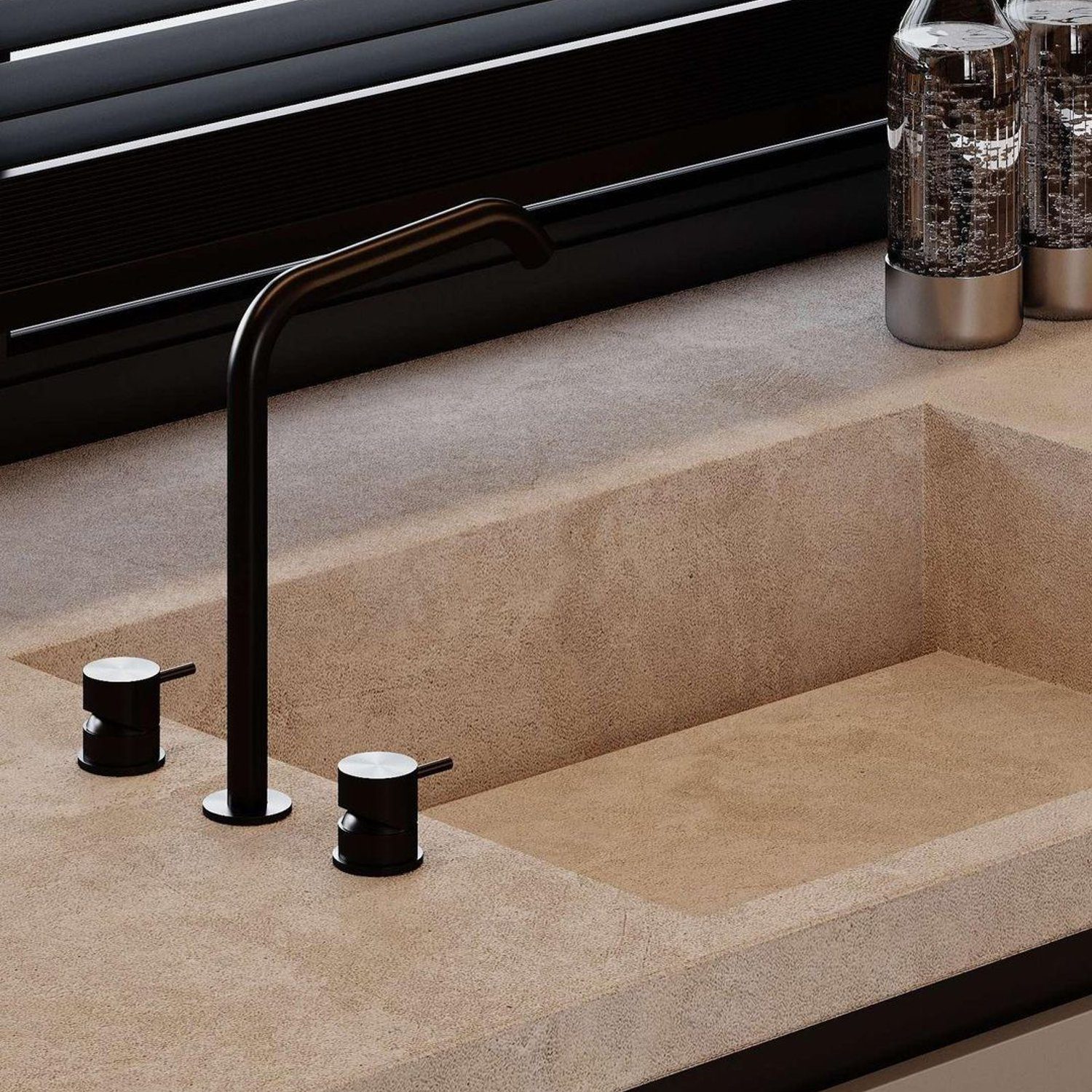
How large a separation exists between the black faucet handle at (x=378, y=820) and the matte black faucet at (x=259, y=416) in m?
0.05

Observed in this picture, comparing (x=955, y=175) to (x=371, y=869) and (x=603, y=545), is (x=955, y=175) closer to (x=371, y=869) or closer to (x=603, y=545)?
(x=603, y=545)

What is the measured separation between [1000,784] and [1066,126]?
0.52m

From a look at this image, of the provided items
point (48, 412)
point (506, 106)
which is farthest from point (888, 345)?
point (48, 412)

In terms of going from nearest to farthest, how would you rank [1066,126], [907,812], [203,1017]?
[203,1017] < [907,812] < [1066,126]

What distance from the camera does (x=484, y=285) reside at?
1.71 meters

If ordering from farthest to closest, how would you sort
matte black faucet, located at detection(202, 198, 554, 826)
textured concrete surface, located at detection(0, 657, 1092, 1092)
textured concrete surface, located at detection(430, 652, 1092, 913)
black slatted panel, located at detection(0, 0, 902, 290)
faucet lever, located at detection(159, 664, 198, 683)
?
1. black slatted panel, located at detection(0, 0, 902, 290)
2. textured concrete surface, located at detection(430, 652, 1092, 913)
3. faucet lever, located at detection(159, 664, 198, 683)
4. matte black faucet, located at detection(202, 198, 554, 826)
5. textured concrete surface, located at detection(0, 657, 1092, 1092)

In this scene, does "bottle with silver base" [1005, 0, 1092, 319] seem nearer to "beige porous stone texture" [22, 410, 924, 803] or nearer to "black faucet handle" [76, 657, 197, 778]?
"beige porous stone texture" [22, 410, 924, 803]

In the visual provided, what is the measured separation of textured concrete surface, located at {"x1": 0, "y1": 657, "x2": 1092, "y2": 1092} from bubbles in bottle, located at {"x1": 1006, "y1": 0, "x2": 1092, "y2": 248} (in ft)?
2.32

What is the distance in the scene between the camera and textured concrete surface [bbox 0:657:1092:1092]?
0.88 m

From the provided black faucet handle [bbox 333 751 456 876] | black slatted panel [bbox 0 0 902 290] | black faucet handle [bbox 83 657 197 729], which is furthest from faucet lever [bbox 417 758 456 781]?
black slatted panel [bbox 0 0 902 290]

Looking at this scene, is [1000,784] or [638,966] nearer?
[638,966]

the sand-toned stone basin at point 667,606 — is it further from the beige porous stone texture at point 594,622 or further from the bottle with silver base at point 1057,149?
the bottle with silver base at point 1057,149

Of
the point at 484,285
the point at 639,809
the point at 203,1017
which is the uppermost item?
the point at 484,285

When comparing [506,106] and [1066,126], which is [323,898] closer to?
[506,106]
